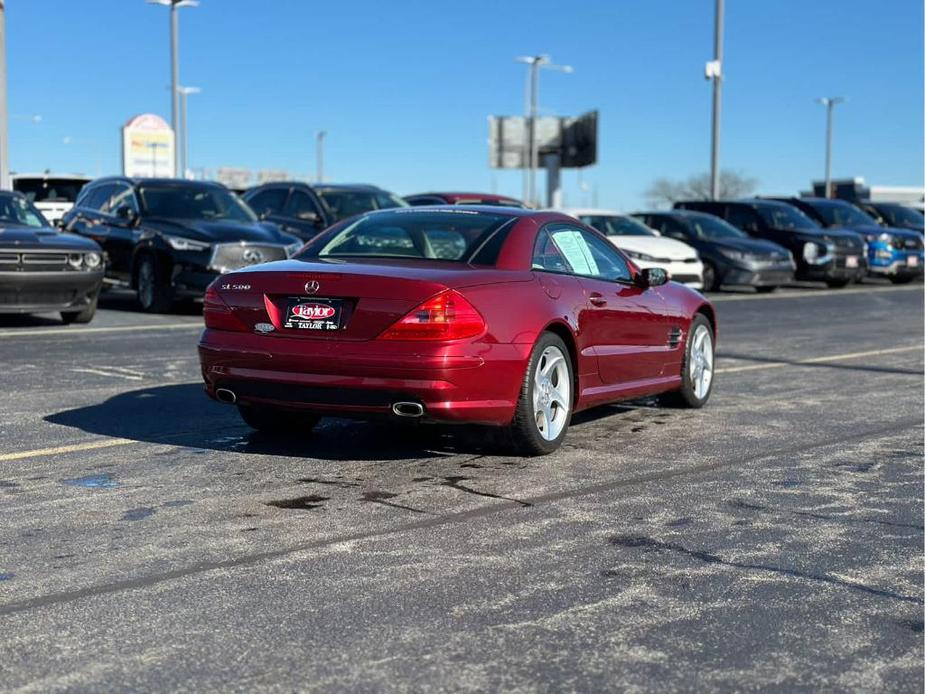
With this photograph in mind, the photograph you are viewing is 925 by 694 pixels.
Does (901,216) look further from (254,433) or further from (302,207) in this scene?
(254,433)

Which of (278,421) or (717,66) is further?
(717,66)

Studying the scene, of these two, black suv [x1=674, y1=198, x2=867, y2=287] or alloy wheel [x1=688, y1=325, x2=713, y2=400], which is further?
black suv [x1=674, y1=198, x2=867, y2=287]

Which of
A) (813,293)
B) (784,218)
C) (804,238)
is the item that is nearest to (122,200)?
(813,293)

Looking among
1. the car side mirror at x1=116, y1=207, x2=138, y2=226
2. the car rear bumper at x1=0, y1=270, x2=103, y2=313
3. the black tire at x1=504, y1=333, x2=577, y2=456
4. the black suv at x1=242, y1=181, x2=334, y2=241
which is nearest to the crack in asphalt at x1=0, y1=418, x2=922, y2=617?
the black tire at x1=504, y1=333, x2=577, y2=456

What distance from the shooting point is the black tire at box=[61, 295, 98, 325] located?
1423 cm

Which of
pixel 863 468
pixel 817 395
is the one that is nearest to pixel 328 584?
pixel 863 468

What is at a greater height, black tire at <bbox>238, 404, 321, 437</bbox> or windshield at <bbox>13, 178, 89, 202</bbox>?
windshield at <bbox>13, 178, 89, 202</bbox>

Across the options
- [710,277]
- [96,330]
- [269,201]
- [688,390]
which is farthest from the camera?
[710,277]

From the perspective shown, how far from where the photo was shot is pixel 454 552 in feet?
16.6

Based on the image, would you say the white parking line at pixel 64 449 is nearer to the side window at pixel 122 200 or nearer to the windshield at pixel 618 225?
the side window at pixel 122 200

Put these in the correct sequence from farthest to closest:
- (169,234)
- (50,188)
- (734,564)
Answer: (50,188), (169,234), (734,564)

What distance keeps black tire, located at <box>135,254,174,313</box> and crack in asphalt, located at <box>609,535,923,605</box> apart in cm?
1190

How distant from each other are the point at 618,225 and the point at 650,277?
15.1 metres

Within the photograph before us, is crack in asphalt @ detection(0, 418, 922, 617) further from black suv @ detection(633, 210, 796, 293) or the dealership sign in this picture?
the dealership sign
